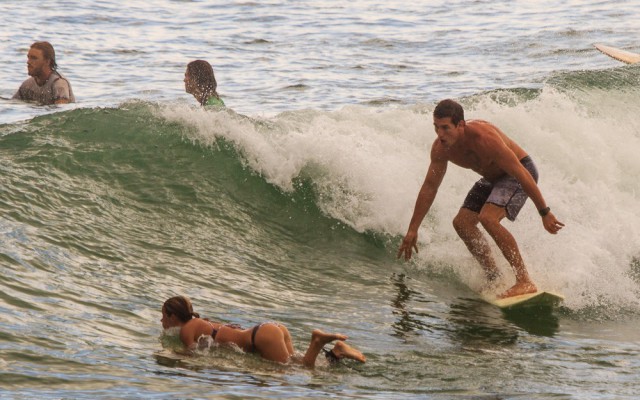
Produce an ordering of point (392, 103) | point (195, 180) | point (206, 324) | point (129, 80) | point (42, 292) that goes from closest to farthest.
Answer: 1. point (206, 324)
2. point (42, 292)
3. point (195, 180)
4. point (392, 103)
5. point (129, 80)

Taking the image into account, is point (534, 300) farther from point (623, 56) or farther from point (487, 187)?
point (623, 56)

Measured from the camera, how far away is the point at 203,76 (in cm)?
1109

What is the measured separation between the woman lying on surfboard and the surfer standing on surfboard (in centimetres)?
222

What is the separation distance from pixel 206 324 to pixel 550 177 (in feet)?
19.8

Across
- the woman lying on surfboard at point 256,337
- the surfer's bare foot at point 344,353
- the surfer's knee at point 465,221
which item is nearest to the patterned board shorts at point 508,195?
the surfer's knee at point 465,221

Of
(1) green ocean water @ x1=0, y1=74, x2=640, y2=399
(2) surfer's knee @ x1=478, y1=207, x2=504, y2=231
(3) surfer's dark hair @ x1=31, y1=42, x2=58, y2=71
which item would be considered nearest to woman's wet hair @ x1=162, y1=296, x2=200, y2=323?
(1) green ocean water @ x1=0, y1=74, x2=640, y2=399

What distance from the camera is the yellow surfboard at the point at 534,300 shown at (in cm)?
810

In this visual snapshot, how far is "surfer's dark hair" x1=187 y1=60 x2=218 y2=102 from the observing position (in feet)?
36.1

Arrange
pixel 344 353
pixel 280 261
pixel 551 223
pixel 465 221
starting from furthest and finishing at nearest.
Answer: pixel 280 261 → pixel 465 221 → pixel 551 223 → pixel 344 353

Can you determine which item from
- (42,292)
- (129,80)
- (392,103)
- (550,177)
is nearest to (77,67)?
(129,80)

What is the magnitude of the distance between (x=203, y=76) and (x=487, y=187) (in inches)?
152

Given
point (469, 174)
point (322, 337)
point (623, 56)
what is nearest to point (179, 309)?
point (322, 337)

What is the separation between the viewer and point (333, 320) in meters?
7.64

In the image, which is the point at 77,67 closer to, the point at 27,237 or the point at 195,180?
the point at 195,180
